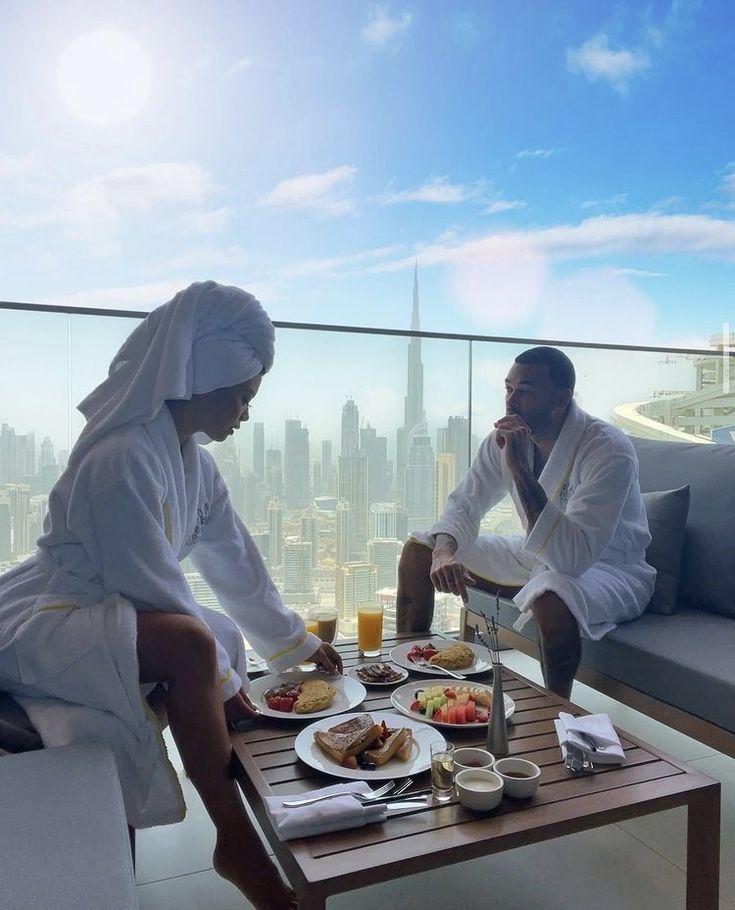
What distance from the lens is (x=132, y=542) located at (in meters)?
1.37

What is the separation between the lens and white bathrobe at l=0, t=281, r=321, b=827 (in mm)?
1319

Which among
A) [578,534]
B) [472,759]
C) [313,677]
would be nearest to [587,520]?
[578,534]

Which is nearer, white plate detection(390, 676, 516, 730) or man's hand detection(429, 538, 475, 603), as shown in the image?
white plate detection(390, 676, 516, 730)

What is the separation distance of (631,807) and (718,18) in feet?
26.4

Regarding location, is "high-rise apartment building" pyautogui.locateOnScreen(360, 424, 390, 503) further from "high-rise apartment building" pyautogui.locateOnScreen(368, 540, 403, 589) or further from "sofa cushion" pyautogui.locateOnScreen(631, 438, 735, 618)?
"sofa cushion" pyautogui.locateOnScreen(631, 438, 735, 618)

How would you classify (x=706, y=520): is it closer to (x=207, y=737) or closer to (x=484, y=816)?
(x=484, y=816)

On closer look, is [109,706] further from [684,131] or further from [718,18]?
[684,131]

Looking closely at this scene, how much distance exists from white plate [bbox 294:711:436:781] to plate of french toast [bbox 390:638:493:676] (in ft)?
1.05

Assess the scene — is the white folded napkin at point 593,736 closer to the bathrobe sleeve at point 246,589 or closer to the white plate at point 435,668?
the white plate at point 435,668

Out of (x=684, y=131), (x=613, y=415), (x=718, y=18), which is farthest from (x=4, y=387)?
(x=684, y=131)

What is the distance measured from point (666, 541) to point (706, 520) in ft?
0.47

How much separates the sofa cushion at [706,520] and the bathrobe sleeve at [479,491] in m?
0.52

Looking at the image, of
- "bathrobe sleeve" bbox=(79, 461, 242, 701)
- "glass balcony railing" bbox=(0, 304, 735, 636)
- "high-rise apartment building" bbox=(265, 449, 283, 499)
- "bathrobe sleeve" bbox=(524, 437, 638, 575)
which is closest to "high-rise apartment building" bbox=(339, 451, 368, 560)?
"glass balcony railing" bbox=(0, 304, 735, 636)

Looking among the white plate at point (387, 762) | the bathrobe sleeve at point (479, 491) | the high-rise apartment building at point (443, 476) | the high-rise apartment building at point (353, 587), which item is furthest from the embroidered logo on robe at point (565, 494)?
the white plate at point (387, 762)
